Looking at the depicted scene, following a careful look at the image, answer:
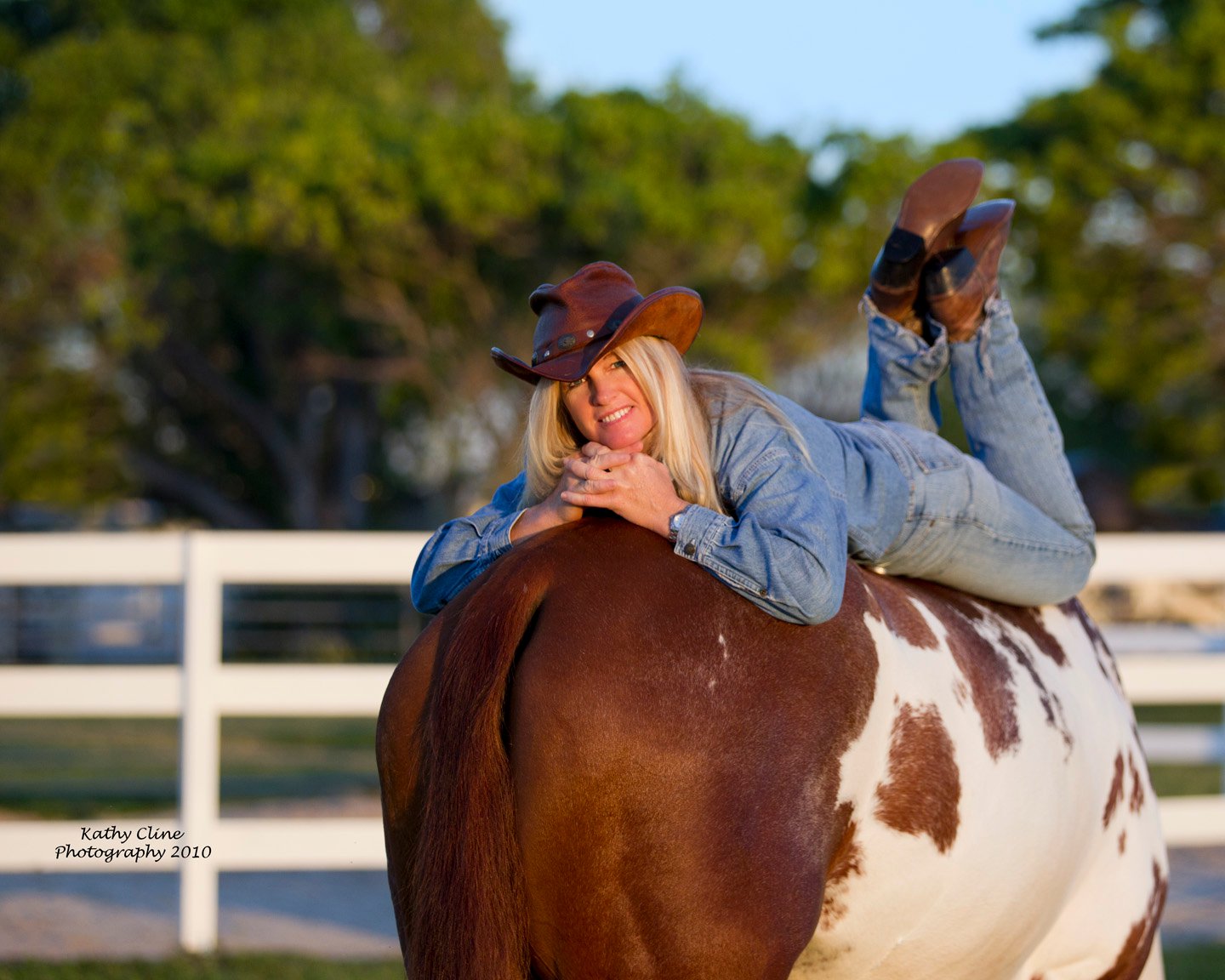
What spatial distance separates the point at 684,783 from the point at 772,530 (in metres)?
0.40

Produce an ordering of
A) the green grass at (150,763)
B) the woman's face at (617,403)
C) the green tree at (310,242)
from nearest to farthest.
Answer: the woman's face at (617,403), the green grass at (150,763), the green tree at (310,242)

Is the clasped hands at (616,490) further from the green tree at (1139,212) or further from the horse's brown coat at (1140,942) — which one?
the green tree at (1139,212)

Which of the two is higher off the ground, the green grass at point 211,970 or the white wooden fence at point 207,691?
the white wooden fence at point 207,691

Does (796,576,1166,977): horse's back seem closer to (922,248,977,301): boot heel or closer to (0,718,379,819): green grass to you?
(922,248,977,301): boot heel

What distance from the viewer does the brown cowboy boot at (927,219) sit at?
8.88ft

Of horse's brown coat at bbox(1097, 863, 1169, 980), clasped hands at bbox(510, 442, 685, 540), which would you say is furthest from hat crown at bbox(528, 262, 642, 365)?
horse's brown coat at bbox(1097, 863, 1169, 980)

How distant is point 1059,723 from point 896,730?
583mm

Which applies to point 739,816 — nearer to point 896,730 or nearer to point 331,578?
point 896,730

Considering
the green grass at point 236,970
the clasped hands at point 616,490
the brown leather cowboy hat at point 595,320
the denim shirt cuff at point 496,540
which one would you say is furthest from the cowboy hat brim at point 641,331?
the green grass at point 236,970

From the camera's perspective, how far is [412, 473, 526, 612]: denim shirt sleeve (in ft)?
6.82

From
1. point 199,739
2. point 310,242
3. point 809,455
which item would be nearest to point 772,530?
point 809,455

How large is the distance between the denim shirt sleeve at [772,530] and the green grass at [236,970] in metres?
2.54

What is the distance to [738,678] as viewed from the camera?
1698mm

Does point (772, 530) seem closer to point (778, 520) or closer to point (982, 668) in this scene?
point (778, 520)
